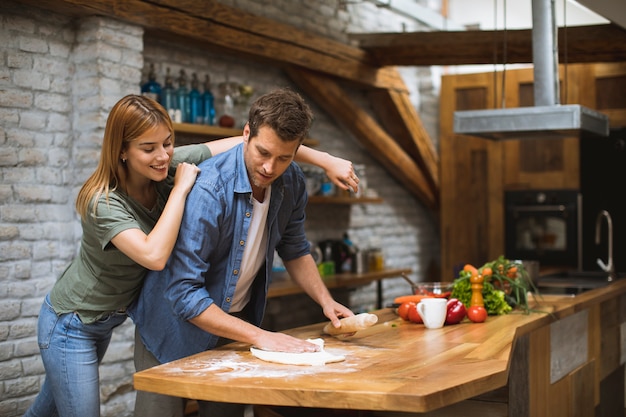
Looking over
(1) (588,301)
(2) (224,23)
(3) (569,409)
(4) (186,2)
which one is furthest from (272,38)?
(3) (569,409)

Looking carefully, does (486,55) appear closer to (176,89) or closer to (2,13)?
(176,89)

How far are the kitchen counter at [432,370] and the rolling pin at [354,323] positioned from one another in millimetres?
41

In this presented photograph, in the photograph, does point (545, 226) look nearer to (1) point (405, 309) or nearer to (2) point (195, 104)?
(2) point (195, 104)

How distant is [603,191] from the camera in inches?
305

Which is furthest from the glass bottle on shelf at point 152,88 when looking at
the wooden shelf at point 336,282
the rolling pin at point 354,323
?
the rolling pin at point 354,323

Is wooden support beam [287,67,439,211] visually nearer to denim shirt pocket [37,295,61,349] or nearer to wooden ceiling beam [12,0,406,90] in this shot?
wooden ceiling beam [12,0,406,90]

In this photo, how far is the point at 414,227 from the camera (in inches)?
362

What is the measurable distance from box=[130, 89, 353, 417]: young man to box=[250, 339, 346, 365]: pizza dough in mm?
42

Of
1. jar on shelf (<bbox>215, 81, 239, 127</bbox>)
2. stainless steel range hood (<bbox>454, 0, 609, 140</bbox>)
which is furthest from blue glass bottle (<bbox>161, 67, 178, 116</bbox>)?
stainless steel range hood (<bbox>454, 0, 609, 140</bbox>)

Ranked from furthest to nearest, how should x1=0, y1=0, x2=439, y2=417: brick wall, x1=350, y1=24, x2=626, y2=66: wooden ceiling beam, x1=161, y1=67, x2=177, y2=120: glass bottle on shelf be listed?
1. x1=350, y1=24, x2=626, y2=66: wooden ceiling beam
2. x1=161, y1=67, x2=177, y2=120: glass bottle on shelf
3. x1=0, y1=0, x2=439, y2=417: brick wall

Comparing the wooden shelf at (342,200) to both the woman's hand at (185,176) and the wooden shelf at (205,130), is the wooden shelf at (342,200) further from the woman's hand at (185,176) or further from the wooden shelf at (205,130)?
the woman's hand at (185,176)

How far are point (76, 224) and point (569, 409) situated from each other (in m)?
3.03

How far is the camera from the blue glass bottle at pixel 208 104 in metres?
5.85

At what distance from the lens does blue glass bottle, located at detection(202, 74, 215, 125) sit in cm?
585
